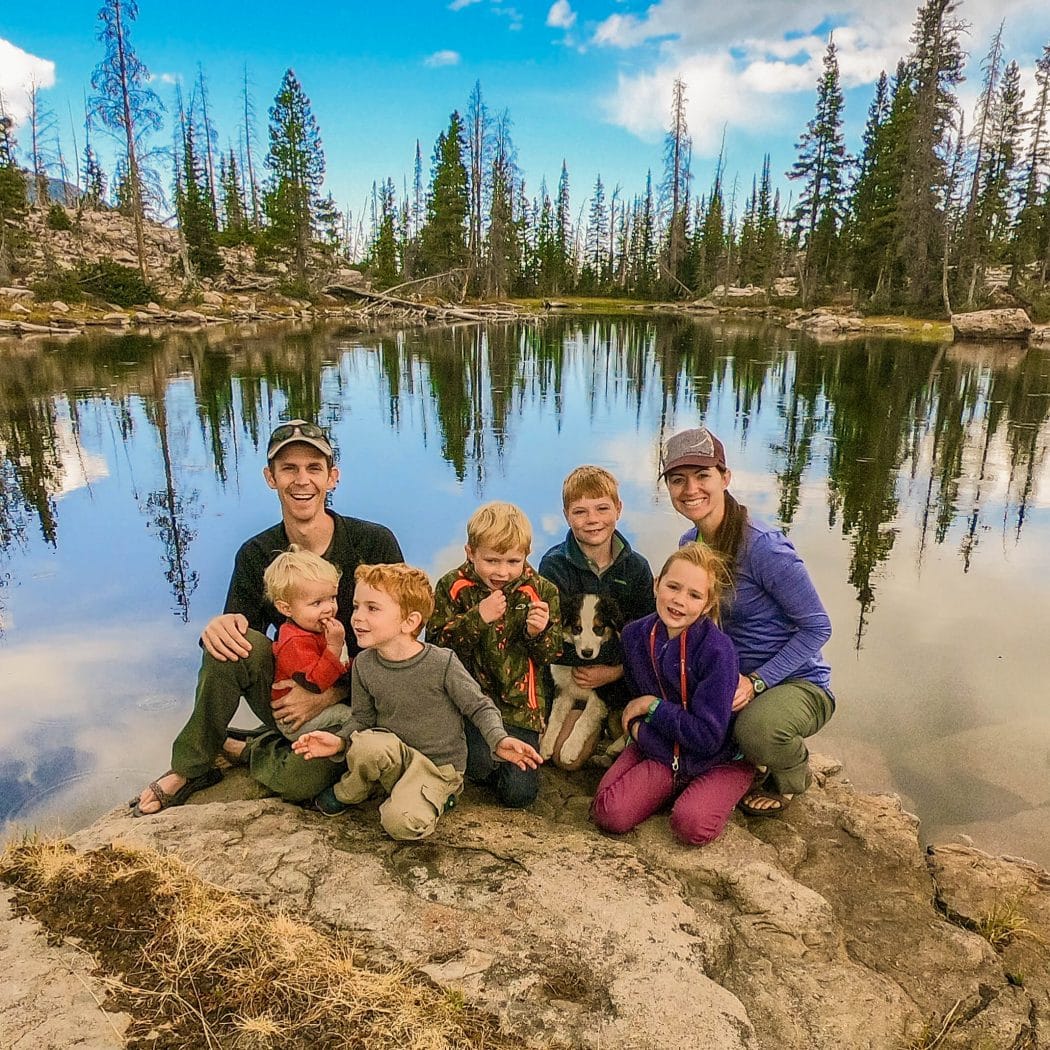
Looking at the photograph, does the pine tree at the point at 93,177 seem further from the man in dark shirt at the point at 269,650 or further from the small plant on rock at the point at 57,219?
the man in dark shirt at the point at 269,650

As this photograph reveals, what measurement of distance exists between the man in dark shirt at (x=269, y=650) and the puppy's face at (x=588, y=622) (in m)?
0.96

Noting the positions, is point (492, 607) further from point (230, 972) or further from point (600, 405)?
point (600, 405)

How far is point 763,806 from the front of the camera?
11.3ft

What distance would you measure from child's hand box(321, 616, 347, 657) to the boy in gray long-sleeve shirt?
267 mm

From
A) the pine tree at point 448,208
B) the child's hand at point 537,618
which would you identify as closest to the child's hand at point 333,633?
the child's hand at point 537,618

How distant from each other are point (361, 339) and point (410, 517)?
22558 mm

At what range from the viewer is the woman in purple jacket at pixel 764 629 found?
3.33 metres

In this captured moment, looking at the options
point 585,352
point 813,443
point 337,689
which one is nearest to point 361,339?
point 585,352

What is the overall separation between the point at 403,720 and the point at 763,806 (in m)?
1.78

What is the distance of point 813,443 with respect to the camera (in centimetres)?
1186

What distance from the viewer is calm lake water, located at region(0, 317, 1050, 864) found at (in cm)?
429

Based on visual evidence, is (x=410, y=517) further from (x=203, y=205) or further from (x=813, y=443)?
(x=203, y=205)

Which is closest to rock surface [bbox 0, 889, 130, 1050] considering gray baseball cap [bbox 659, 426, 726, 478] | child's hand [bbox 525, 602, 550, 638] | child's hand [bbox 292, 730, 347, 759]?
child's hand [bbox 292, 730, 347, 759]

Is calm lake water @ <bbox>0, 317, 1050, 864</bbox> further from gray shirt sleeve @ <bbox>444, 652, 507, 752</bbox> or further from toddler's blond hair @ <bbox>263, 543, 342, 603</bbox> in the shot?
gray shirt sleeve @ <bbox>444, 652, 507, 752</bbox>
